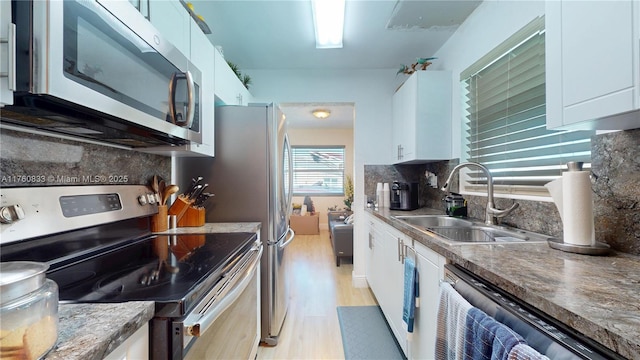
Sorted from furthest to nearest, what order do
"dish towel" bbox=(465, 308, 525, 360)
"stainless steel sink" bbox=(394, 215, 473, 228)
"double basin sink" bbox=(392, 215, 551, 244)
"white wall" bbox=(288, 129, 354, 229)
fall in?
"white wall" bbox=(288, 129, 354, 229)
"stainless steel sink" bbox=(394, 215, 473, 228)
"double basin sink" bbox=(392, 215, 551, 244)
"dish towel" bbox=(465, 308, 525, 360)

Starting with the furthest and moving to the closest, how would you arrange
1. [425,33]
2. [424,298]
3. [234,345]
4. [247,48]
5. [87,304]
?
[247,48], [425,33], [424,298], [234,345], [87,304]

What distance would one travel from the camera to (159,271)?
853 millimetres

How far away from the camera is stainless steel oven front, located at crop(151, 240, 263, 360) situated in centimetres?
64

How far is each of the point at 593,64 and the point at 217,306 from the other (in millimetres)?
1393

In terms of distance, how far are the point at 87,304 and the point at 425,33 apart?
2.69 metres

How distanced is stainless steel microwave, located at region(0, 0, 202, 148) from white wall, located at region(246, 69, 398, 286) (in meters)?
1.90

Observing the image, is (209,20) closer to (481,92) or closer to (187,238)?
(187,238)

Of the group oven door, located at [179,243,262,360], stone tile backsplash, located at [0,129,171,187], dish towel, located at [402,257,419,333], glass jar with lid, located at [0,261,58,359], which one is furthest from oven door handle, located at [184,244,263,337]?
dish towel, located at [402,257,419,333]

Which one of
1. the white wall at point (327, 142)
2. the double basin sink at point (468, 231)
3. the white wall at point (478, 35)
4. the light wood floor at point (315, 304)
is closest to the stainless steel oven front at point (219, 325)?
the light wood floor at point (315, 304)

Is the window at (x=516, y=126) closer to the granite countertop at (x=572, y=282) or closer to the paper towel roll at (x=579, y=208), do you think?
the paper towel roll at (x=579, y=208)

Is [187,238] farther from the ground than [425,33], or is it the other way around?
[425,33]

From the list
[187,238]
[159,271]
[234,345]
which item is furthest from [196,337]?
[187,238]

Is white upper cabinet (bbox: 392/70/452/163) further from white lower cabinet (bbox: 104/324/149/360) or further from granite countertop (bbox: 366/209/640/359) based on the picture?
white lower cabinet (bbox: 104/324/149/360)

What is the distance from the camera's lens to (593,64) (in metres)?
0.82
